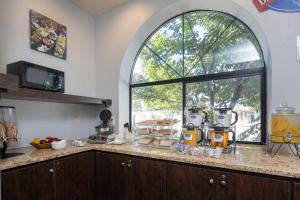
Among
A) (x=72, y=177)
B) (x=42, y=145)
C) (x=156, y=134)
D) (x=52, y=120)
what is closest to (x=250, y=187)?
(x=156, y=134)

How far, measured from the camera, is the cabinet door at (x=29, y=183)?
1.28 meters

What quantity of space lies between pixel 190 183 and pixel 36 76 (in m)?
1.72

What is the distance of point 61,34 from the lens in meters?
2.28

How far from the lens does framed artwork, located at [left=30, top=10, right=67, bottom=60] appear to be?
1986mm

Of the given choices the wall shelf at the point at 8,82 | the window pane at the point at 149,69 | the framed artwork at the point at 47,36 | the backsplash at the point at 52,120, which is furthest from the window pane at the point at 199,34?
the wall shelf at the point at 8,82

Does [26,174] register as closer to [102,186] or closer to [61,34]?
[102,186]

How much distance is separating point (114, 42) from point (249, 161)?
2211 millimetres

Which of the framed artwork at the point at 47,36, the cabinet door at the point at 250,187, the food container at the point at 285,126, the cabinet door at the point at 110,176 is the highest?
the framed artwork at the point at 47,36

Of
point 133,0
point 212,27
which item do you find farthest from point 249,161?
point 133,0

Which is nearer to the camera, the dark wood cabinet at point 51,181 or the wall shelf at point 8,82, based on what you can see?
the wall shelf at point 8,82

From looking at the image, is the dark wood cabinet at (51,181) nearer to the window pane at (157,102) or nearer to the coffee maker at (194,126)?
the window pane at (157,102)

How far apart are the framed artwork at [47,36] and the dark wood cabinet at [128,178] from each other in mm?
1365

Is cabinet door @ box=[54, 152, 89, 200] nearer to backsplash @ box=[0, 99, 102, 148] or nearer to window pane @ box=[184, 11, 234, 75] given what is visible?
backsplash @ box=[0, 99, 102, 148]

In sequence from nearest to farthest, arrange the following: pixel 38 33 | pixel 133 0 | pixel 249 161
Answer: pixel 249 161 < pixel 38 33 < pixel 133 0
